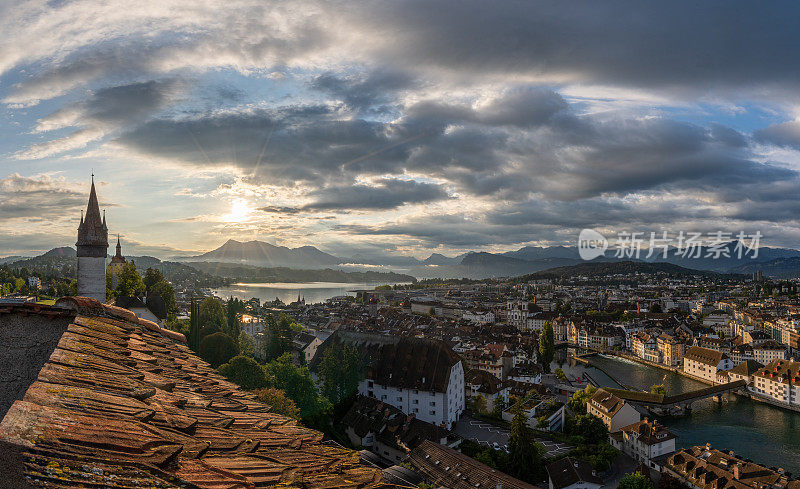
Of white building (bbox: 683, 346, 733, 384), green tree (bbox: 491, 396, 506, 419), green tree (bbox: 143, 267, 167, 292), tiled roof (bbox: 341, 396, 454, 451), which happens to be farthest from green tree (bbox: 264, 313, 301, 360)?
white building (bbox: 683, 346, 733, 384)

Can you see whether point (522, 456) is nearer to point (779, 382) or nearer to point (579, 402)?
point (579, 402)

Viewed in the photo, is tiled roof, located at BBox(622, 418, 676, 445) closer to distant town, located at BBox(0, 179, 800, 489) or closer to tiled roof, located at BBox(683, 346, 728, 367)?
distant town, located at BBox(0, 179, 800, 489)

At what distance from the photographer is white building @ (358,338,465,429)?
19562 millimetres

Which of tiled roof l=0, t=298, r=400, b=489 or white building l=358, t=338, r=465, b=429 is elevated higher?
tiled roof l=0, t=298, r=400, b=489

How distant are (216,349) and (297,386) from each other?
4.14 meters

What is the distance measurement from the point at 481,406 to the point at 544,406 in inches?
112

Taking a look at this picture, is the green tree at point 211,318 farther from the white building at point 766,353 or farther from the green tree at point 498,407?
the white building at point 766,353

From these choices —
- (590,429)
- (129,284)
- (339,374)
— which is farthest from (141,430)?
(129,284)

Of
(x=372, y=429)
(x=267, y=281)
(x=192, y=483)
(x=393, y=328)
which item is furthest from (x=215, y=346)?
(x=267, y=281)

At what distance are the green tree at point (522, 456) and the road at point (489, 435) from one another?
1.81 metres

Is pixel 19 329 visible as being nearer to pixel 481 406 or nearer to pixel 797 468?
pixel 481 406

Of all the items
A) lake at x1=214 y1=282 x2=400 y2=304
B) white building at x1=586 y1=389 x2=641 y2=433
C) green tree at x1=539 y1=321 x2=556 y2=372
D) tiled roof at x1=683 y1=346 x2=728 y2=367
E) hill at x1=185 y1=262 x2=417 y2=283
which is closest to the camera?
white building at x1=586 y1=389 x2=641 y2=433

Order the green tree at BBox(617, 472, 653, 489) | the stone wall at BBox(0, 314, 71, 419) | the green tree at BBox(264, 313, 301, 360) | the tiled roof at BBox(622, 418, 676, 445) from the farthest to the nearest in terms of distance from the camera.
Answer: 1. the green tree at BBox(264, 313, 301, 360)
2. the tiled roof at BBox(622, 418, 676, 445)
3. the green tree at BBox(617, 472, 653, 489)
4. the stone wall at BBox(0, 314, 71, 419)

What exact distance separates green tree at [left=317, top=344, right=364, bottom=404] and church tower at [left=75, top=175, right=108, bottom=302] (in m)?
8.38
